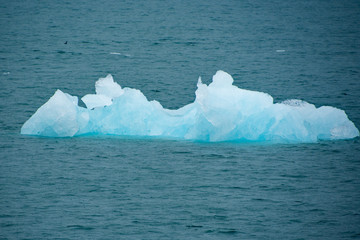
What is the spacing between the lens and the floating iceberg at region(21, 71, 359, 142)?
14430 mm

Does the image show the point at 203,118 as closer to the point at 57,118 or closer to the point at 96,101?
the point at 96,101

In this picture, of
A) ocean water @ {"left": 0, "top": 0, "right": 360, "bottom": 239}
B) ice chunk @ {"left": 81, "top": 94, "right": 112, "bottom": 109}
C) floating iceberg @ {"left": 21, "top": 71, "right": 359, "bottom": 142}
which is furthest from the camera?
ice chunk @ {"left": 81, "top": 94, "right": 112, "bottom": 109}

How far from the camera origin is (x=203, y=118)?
14297 millimetres

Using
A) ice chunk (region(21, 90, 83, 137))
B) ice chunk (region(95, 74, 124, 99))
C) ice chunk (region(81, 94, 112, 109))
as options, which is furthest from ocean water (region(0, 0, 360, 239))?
ice chunk (region(95, 74, 124, 99))

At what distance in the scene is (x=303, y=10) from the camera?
157 feet

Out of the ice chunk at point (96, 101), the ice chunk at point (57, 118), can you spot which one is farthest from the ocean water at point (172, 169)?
the ice chunk at point (96, 101)

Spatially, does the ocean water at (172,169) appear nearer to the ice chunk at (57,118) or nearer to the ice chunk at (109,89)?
the ice chunk at (57,118)

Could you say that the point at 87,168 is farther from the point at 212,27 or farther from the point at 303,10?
the point at 303,10

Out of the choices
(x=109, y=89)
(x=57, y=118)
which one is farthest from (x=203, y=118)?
(x=57, y=118)

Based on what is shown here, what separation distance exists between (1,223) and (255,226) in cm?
397

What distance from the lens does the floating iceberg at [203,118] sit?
568 inches

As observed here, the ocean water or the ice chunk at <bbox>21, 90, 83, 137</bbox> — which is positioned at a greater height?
the ice chunk at <bbox>21, 90, 83, 137</bbox>

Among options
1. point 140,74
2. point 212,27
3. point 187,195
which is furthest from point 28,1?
point 187,195

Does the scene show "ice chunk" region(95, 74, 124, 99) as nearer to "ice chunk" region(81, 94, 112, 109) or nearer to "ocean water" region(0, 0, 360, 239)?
"ice chunk" region(81, 94, 112, 109)
